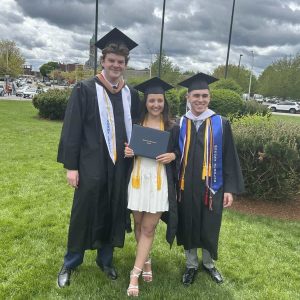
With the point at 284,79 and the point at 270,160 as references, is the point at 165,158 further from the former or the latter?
the point at 284,79

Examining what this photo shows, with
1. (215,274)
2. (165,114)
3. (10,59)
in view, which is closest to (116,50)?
(165,114)

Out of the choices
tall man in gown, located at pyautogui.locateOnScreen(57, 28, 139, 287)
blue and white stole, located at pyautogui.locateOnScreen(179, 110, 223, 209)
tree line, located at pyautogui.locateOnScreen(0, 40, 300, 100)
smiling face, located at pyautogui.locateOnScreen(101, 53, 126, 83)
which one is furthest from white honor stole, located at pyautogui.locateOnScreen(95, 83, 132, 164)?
tree line, located at pyautogui.locateOnScreen(0, 40, 300, 100)

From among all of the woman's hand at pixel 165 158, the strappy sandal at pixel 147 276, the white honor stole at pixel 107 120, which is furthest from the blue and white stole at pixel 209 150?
the strappy sandal at pixel 147 276

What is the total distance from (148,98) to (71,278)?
1821 millimetres

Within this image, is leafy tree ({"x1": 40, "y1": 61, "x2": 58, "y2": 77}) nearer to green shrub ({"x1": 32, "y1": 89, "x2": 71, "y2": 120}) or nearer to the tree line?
the tree line

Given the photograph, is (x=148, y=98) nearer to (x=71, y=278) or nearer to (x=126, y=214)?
(x=126, y=214)

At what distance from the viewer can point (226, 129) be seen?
11.2 feet

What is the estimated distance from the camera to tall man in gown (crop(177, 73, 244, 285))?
11.1 feet

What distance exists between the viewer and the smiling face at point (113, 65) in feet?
10.5

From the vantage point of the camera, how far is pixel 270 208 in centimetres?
600

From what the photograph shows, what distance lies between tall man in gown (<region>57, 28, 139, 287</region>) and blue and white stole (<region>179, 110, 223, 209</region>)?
483 millimetres

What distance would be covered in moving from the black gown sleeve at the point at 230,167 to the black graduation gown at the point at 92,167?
0.84 metres

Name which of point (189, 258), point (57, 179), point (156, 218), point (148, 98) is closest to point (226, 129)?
point (148, 98)

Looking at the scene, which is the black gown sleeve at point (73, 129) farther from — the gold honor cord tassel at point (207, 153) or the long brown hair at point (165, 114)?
the gold honor cord tassel at point (207, 153)
